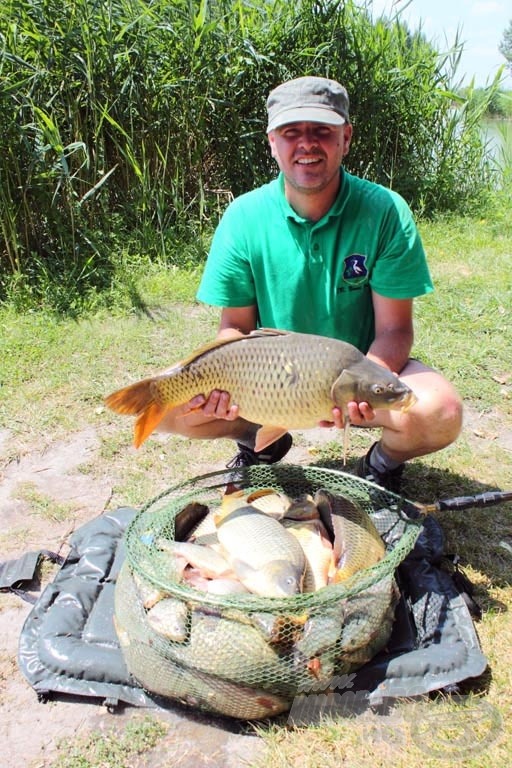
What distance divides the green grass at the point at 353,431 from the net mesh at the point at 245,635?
123mm

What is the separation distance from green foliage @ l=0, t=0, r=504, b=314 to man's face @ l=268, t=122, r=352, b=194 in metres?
2.39

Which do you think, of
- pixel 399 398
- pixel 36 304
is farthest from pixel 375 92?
pixel 399 398

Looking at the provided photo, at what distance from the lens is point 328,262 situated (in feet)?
7.29

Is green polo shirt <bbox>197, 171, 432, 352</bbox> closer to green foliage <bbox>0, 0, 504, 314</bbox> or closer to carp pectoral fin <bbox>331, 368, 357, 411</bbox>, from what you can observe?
carp pectoral fin <bbox>331, 368, 357, 411</bbox>

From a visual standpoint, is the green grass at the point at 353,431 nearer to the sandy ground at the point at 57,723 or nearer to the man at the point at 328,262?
the sandy ground at the point at 57,723

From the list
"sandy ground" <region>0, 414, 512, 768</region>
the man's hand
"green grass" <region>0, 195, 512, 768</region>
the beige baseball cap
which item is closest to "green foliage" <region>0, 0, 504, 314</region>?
"green grass" <region>0, 195, 512, 768</region>

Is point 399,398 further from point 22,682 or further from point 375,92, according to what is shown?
point 375,92

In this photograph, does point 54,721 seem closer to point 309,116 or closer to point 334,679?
point 334,679

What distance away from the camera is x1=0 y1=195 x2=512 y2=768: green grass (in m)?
1.58

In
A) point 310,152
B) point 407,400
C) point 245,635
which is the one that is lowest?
point 245,635

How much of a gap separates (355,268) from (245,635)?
1.19 m

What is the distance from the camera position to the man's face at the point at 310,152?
82.9 inches

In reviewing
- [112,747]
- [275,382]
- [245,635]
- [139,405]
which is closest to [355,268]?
[275,382]

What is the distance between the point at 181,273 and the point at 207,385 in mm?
3116
